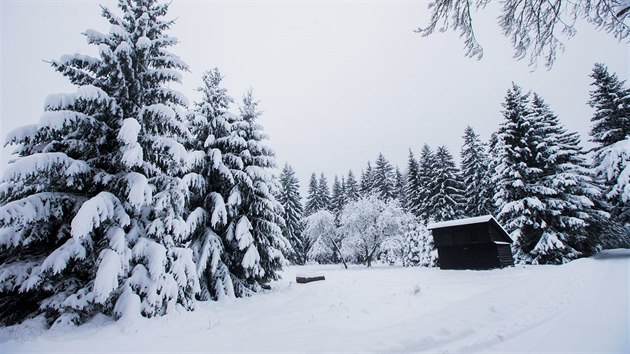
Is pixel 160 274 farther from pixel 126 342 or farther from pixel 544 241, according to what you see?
pixel 544 241

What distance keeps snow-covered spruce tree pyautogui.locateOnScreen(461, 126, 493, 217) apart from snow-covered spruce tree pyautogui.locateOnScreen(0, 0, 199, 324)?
1314 inches

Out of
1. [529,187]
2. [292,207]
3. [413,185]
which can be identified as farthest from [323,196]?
[529,187]

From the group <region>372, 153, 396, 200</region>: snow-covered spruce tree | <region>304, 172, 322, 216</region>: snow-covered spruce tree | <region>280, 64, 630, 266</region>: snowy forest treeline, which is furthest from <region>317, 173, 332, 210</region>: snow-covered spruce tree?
<region>280, 64, 630, 266</region>: snowy forest treeline

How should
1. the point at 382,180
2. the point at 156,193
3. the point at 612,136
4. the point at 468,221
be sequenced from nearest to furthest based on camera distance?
1. the point at 156,193
2. the point at 612,136
3. the point at 468,221
4. the point at 382,180

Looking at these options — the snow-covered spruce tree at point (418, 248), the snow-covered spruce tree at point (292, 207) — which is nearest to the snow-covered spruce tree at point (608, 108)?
the snow-covered spruce tree at point (418, 248)

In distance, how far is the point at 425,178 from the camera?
35094mm

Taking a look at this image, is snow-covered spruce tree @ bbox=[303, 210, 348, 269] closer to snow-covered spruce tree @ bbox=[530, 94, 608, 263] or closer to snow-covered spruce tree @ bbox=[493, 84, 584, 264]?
snow-covered spruce tree @ bbox=[493, 84, 584, 264]

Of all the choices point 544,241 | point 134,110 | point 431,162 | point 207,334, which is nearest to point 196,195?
point 134,110

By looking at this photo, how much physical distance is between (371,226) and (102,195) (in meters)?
30.3

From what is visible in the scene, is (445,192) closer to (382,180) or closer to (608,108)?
(382,180)

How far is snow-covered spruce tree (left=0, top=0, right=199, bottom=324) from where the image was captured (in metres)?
6.72

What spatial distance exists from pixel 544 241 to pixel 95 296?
28695 mm

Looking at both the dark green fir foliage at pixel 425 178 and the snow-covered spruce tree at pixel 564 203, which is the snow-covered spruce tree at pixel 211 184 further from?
the dark green fir foliage at pixel 425 178

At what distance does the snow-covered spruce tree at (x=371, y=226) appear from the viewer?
1331 inches
